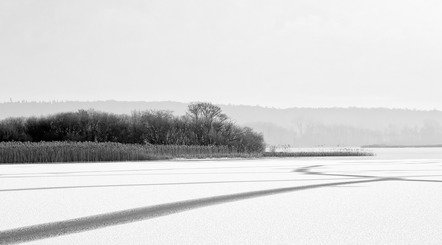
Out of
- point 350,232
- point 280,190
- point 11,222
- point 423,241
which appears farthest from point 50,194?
point 423,241

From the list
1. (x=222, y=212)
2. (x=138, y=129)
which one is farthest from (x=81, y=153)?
(x=222, y=212)

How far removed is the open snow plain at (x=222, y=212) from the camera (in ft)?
14.8

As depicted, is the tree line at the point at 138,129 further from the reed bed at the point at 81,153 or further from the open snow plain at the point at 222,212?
the open snow plain at the point at 222,212

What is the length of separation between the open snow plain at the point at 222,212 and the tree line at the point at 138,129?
17.8 metres

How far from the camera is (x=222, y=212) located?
5.84 m

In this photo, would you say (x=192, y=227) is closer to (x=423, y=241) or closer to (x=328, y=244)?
(x=328, y=244)

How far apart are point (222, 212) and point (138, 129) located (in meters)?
23.5

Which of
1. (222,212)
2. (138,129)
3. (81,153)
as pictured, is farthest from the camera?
(138,129)

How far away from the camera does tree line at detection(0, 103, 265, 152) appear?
27.3m

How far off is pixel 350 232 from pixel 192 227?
1.32 meters

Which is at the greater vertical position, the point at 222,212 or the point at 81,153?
the point at 81,153

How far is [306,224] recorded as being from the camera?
202 inches

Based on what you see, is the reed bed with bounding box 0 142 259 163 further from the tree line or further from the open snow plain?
the open snow plain

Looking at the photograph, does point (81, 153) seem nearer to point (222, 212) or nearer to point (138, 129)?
point (138, 129)
